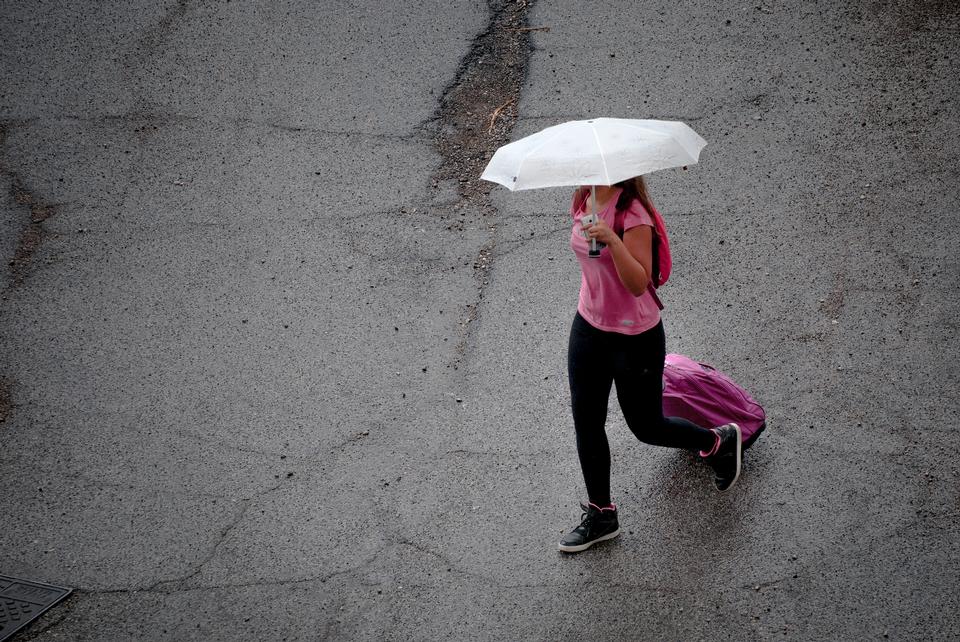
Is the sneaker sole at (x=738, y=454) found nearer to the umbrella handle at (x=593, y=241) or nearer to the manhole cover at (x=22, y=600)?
the umbrella handle at (x=593, y=241)

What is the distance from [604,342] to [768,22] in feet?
16.4

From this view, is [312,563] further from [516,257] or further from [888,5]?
[888,5]

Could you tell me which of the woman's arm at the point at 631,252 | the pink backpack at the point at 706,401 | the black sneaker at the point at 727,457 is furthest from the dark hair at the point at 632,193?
the black sneaker at the point at 727,457

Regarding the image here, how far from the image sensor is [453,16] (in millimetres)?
8180

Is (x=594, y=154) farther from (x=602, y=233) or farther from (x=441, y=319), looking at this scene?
(x=441, y=319)

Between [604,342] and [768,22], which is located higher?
[768,22]

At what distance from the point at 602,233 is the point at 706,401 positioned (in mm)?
1530

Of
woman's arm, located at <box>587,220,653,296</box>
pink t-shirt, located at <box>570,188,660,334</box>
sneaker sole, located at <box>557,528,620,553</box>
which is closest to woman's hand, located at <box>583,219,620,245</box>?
woman's arm, located at <box>587,220,653,296</box>

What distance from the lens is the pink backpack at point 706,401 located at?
15.0 ft

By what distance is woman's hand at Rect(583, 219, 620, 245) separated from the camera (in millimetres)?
3510

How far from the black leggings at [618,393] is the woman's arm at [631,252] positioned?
0.34 metres

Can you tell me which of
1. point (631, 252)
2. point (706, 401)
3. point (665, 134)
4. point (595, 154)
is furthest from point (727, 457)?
point (595, 154)

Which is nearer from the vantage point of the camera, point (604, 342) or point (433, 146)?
point (604, 342)

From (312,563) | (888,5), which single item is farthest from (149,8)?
(888,5)
